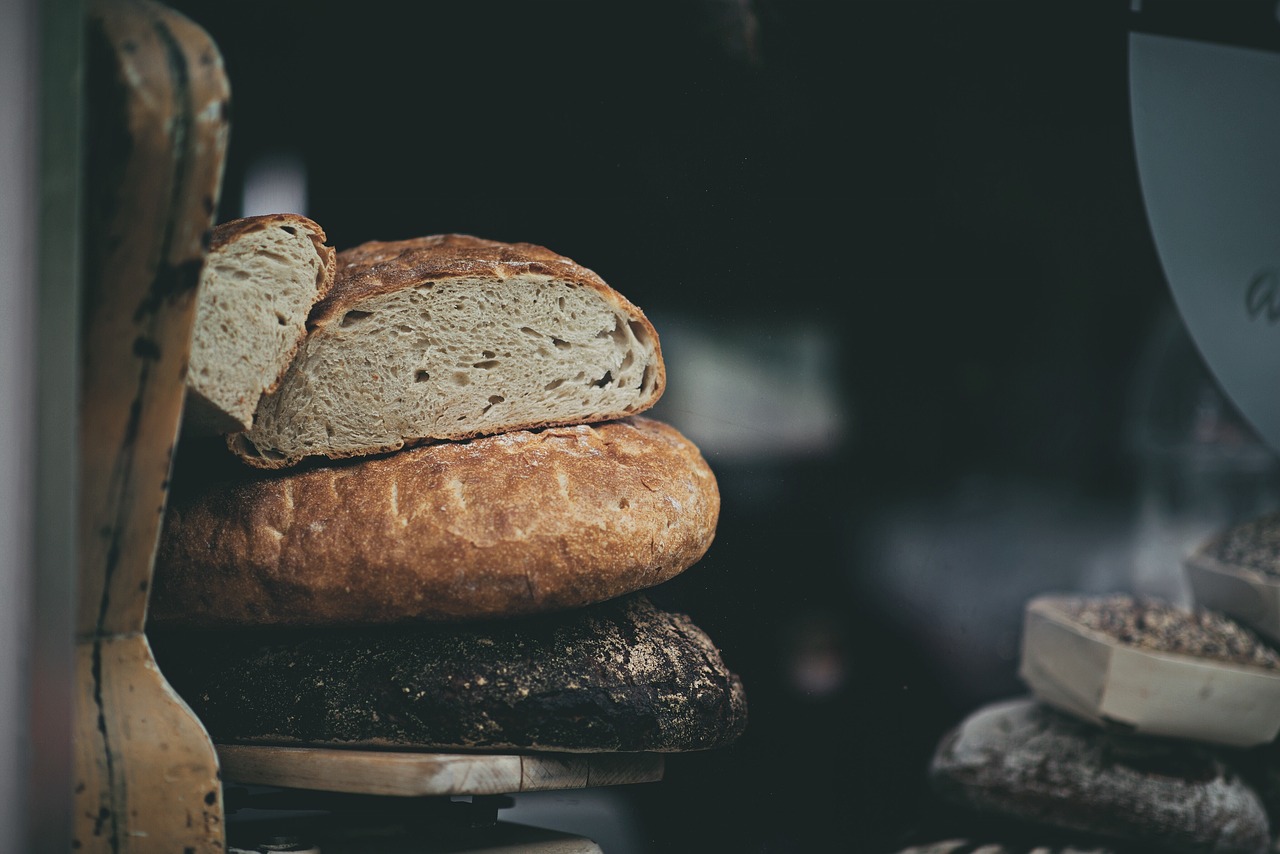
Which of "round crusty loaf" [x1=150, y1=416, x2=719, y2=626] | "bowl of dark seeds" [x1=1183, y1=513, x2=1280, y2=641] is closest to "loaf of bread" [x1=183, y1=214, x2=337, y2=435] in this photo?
"round crusty loaf" [x1=150, y1=416, x2=719, y2=626]

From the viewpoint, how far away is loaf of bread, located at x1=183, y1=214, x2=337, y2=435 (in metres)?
1.04

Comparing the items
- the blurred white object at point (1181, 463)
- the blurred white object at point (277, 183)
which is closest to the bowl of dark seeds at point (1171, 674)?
the blurred white object at point (1181, 463)

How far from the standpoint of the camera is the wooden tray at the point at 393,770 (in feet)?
3.64

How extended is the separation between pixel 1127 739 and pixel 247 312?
1.60 meters

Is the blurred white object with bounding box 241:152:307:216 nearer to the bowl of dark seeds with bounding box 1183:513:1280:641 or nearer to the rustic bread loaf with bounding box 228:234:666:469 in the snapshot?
the rustic bread loaf with bounding box 228:234:666:469

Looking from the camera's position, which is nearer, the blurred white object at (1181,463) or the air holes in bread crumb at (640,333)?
the air holes in bread crumb at (640,333)

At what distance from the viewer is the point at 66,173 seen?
716 mm

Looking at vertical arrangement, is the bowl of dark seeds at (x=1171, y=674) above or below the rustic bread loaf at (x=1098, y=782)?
above

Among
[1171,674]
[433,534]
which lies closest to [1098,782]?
[1171,674]

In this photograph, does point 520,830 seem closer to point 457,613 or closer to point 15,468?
point 457,613

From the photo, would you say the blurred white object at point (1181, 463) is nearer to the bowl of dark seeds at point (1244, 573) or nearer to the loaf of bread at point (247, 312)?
the bowl of dark seeds at point (1244, 573)

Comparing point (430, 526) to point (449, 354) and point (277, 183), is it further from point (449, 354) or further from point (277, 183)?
point (277, 183)

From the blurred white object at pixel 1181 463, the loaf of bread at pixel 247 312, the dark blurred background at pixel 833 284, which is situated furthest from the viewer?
the blurred white object at pixel 1181 463

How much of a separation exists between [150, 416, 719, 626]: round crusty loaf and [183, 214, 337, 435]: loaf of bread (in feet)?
0.47
